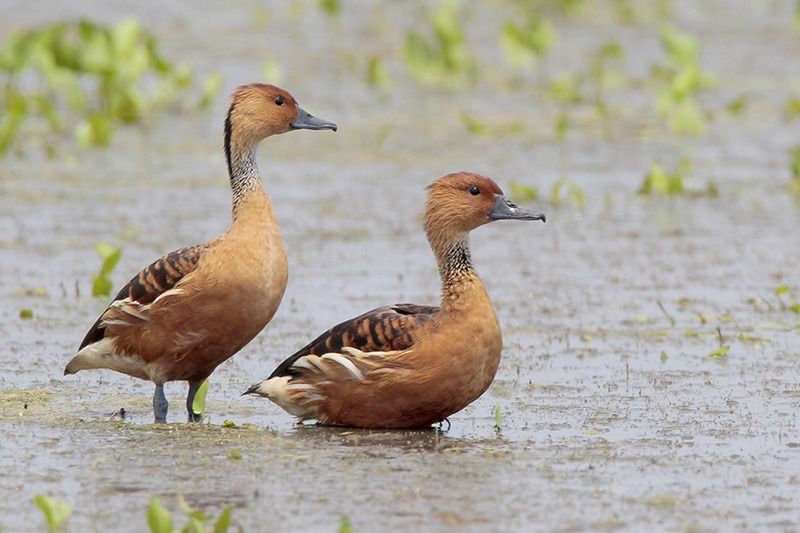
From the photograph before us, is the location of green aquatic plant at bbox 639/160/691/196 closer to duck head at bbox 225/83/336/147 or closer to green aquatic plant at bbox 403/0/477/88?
green aquatic plant at bbox 403/0/477/88

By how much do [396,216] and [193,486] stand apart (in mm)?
7068

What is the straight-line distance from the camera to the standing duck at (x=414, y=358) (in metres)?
7.48

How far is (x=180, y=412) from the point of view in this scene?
332 inches

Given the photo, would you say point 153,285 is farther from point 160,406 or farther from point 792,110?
point 792,110

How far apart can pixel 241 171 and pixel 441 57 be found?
10.1 m

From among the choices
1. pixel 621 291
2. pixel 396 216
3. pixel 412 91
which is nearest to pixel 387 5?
pixel 412 91

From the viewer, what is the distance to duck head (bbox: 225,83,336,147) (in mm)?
8688

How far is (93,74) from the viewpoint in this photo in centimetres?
1631

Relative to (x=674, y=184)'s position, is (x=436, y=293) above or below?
below

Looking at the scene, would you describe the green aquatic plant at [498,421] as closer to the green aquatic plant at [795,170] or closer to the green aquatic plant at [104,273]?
the green aquatic plant at [104,273]

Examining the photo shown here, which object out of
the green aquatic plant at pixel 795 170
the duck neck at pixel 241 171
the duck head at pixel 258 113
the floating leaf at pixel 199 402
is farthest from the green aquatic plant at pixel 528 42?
the floating leaf at pixel 199 402

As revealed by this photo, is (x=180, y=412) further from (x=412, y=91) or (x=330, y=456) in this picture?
(x=412, y=91)

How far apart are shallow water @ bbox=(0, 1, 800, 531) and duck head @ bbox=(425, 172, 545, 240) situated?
949 millimetres

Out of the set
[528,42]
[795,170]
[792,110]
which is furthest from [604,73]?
[795,170]
